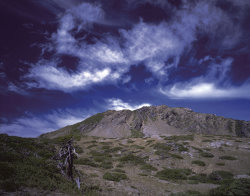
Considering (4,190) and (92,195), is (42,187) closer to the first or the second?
(4,190)

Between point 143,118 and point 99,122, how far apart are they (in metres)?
53.4

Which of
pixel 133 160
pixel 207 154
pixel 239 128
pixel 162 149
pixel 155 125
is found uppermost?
Result: pixel 155 125

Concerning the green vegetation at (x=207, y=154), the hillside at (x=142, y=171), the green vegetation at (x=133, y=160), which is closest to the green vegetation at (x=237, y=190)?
the hillside at (x=142, y=171)

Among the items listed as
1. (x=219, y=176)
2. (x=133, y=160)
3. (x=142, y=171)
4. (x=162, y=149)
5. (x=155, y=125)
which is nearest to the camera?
(x=219, y=176)

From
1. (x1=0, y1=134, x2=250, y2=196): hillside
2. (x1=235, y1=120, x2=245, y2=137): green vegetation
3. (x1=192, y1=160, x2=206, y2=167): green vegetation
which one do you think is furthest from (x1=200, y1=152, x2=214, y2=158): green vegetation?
(x1=235, y1=120, x2=245, y2=137): green vegetation

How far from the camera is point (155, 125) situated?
529 ft

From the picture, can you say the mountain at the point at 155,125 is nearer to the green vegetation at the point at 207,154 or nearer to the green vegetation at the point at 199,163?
the green vegetation at the point at 207,154

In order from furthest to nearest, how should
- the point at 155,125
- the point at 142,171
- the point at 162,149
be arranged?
the point at 155,125 → the point at 162,149 → the point at 142,171

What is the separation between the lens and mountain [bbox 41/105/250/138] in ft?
471

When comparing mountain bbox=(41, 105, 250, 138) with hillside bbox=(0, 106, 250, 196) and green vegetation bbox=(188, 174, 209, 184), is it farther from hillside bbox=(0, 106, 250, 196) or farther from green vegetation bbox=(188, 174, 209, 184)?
green vegetation bbox=(188, 174, 209, 184)

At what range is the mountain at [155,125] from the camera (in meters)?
144

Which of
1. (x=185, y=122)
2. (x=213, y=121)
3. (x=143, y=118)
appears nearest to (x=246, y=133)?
(x=213, y=121)

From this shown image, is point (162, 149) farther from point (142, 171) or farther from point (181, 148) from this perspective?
point (142, 171)

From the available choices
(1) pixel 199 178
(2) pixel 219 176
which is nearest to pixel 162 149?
(1) pixel 199 178
